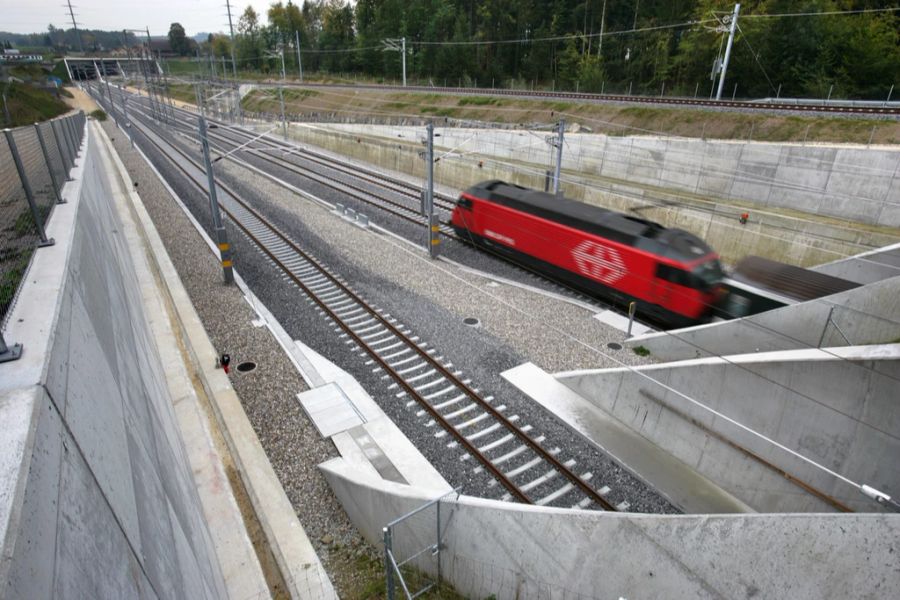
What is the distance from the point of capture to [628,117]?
3581 cm

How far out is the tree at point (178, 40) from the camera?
140 metres

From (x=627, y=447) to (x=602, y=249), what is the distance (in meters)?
7.05

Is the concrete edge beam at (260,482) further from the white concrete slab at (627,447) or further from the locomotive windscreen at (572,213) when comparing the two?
the locomotive windscreen at (572,213)

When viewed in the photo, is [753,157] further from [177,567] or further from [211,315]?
[177,567]

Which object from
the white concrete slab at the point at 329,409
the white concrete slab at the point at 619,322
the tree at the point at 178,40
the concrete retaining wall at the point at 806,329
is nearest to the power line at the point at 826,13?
the white concrete slab at the point at 619,322

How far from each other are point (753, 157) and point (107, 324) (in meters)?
27.2

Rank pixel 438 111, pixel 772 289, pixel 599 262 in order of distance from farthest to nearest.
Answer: pixel 438 111, pixel 599 262, pixel 772 289

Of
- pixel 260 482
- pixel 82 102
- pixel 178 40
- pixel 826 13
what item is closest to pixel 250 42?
pixel 178 40

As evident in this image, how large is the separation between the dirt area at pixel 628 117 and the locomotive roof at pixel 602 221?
15.9 m

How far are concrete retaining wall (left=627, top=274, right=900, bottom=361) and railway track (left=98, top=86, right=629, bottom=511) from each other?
5.24 m

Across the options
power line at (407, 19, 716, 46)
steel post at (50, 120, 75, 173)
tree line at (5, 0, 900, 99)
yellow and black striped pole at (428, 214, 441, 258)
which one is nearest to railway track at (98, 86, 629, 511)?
yellow and black striped pole at (428, 214, 441, 258)

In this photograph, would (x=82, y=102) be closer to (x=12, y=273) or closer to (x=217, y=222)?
(x=217, y=222)

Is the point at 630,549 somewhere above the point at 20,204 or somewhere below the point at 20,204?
below

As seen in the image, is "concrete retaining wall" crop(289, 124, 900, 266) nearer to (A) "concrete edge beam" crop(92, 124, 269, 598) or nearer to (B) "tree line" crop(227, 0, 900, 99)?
(B) "tree line" crop(227, 0, 900, 99)
